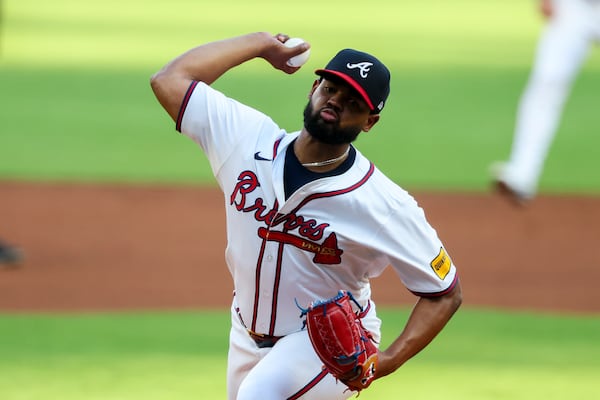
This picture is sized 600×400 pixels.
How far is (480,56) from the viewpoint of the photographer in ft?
63.2

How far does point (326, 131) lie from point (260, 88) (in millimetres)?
12065

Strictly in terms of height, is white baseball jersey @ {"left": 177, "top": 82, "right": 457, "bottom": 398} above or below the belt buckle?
above

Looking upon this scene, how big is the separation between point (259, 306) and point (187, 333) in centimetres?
305

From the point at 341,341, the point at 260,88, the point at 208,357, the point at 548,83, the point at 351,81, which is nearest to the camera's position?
the point at 341,341

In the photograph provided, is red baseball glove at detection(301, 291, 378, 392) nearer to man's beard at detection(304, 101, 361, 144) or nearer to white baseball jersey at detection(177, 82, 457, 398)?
white baseball jersey at detection(177, 82, 457, 398)

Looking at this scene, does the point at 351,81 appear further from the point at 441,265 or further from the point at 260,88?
the point at 260,88

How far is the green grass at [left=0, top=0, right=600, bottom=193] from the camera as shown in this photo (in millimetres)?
12398

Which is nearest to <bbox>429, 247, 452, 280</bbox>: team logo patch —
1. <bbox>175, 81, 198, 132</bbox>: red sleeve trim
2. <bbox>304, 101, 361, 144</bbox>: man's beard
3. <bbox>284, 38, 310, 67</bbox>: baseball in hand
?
<bbox>304, 101, 361, 144</bbox>: man's beard

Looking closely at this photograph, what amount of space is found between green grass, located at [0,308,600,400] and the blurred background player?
7.32ft

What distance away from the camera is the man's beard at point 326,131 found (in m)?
4.07

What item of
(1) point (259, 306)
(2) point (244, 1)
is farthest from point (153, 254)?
(2) point (244, 1)

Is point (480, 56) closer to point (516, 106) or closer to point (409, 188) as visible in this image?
point (516, 106)

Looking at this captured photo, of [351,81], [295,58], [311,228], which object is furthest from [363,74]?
[311,228]

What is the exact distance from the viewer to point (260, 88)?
632 inches
